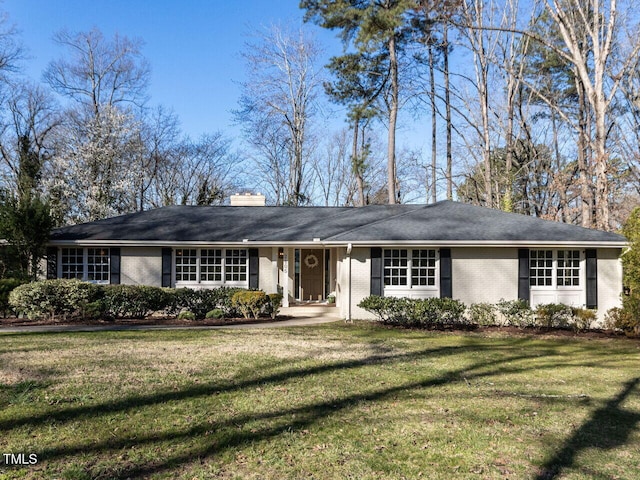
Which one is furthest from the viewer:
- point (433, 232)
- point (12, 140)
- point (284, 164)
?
point (284, 164)

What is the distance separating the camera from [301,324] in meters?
12.2

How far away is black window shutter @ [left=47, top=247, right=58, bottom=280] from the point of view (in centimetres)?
1409

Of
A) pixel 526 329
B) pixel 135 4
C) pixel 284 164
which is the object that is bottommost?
pixel 526 329

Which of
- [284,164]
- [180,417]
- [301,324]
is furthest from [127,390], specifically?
[284,164]

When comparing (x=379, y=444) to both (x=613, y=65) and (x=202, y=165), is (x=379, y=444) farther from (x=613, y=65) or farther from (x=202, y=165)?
(x=202, y=165)

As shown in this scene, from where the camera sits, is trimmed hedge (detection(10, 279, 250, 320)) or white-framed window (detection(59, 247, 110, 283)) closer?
trimmed hedge (detection(10, 279, 250, 320))

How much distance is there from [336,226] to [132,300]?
686cm

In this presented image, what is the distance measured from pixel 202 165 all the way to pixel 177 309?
71.3ft

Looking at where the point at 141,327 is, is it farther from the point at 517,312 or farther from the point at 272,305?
the point at 517,312

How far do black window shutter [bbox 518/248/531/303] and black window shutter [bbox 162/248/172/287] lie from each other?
10885 mm

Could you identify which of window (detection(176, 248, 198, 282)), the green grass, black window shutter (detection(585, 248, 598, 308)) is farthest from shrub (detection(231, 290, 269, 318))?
black window shutter (detection(585, 248, 598, 308))

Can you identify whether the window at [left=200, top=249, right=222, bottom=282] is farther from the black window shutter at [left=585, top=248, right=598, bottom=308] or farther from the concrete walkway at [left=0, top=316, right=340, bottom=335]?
the black window shutter at [left=585, top=248, right=598, bottom=308]

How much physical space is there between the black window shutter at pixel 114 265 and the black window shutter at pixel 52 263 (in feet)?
5.68

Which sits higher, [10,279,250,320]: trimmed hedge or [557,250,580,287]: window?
[557,250,580,287]: window
